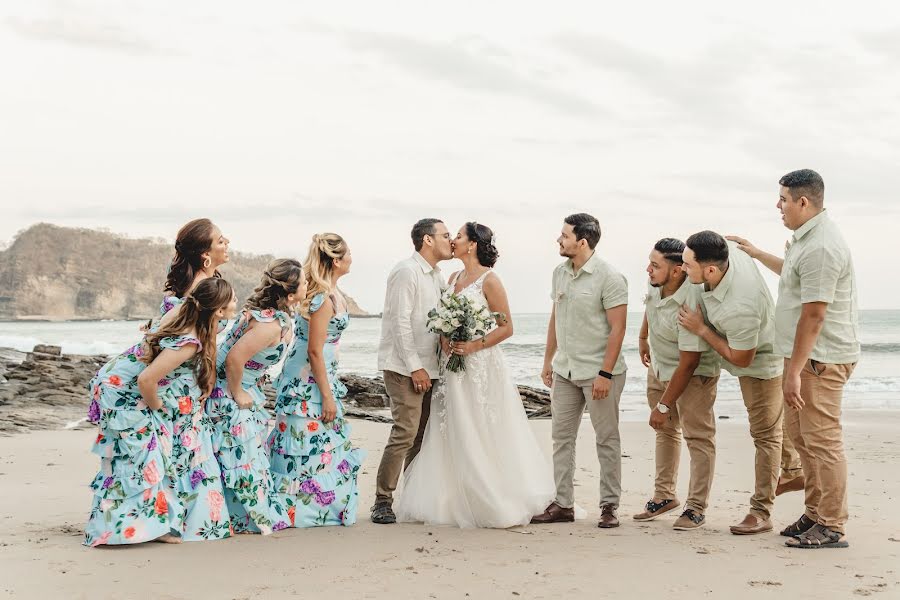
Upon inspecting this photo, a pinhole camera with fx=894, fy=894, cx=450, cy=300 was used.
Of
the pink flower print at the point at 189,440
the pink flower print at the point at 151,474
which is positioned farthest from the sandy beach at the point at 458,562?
the pink flower print at the point at 189,440

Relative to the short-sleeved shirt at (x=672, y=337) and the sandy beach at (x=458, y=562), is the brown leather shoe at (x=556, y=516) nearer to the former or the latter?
the sandy beach at (x=458, y=562)

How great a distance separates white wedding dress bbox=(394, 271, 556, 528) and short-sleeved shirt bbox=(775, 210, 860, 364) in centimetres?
191

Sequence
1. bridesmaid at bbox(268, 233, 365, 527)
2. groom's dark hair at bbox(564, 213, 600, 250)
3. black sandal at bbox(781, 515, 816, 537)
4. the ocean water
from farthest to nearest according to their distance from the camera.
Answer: the ocean water, groom's dark hair at bbox(564, 213, 600, 250), bridesmaid at bbox(268, 233, 365, 527), black sandal at bbox(781, 515, 816, 537)

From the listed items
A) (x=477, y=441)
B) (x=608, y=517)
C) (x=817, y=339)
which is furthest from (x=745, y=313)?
(x=477, y=441)

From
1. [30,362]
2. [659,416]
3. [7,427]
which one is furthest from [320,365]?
[30,362]

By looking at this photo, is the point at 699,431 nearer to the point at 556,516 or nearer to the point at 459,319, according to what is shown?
the point at 556,516

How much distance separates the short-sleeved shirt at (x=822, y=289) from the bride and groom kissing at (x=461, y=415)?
4.14 feet

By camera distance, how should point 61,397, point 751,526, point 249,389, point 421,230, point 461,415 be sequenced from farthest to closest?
point 61,397 → point 421,230 → point 461,415 → point 249,389 → point 751,526

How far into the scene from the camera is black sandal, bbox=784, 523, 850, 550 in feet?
17.7

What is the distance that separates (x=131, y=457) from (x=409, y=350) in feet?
6.50

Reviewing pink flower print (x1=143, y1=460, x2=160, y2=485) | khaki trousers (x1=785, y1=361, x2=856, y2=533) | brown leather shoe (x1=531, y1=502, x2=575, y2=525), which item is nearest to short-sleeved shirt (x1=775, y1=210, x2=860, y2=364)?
khaki trousers (x1=785, y1=361, x2=856, y2=533)

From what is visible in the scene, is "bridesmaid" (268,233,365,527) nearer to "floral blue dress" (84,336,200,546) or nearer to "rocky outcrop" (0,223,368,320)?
"floral blue dress" (84,336,200,546)

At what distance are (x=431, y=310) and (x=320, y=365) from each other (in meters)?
0.88

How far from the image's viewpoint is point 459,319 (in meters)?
6.18
